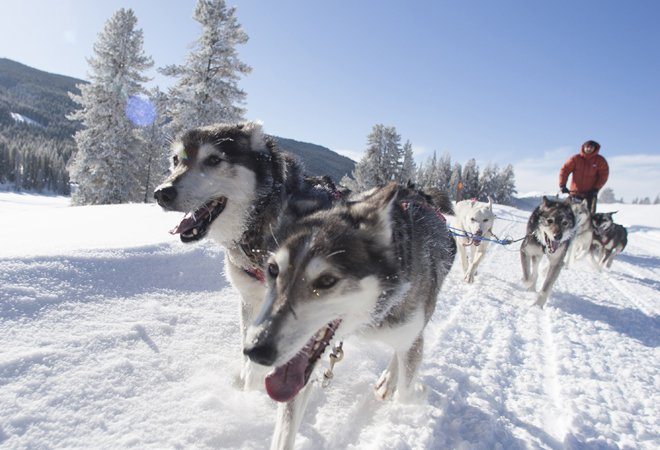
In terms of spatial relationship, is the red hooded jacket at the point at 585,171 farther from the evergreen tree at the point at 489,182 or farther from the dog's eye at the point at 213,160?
the evergreen tree at the point at 489,182

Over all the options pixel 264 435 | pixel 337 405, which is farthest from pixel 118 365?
pixel 337 405

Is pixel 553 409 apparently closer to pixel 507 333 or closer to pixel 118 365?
pixel 507 333

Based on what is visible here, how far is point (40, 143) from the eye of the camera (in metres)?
108

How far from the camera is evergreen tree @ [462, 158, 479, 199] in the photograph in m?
74.5

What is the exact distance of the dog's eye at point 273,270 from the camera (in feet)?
6.64

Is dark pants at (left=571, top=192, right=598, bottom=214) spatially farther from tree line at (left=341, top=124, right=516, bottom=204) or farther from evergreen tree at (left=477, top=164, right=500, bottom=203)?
evergreen tree at (left=477, top=164, right=500, bottom=203)

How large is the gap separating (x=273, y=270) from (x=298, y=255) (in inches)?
7.6

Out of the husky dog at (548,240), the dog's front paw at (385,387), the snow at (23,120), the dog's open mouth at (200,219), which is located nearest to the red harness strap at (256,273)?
the dog's open mouth at (200,219)

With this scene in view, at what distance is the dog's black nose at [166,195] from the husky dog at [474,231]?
5623 mm

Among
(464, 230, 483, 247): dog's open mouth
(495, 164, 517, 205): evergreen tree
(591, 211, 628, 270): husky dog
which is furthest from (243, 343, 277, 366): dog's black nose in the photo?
(495, 164, 517, 205): evergreen tree

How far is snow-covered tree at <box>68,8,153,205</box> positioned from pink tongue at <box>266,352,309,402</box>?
21.7 m

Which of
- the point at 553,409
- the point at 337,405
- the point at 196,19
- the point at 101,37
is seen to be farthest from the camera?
the point at 101,37

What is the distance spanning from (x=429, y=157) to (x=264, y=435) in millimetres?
101628

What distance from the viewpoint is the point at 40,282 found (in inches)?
120
